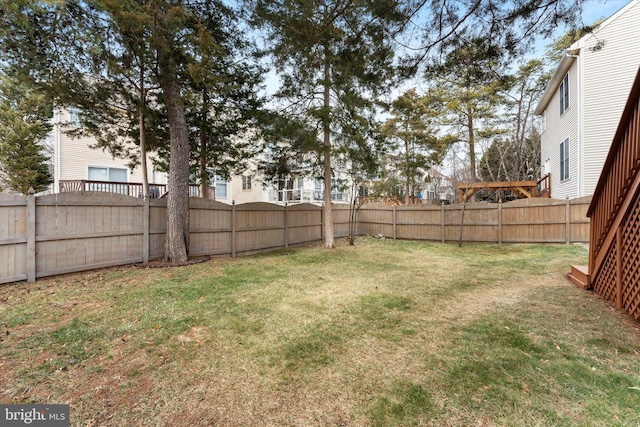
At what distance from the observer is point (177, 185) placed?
6844 mm

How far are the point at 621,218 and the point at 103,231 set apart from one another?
9174 millimetres

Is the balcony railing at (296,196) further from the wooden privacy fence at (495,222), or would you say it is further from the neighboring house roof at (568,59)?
the neighboring house roof at (568,59)

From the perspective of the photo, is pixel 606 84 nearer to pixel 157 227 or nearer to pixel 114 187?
pixel 157 227

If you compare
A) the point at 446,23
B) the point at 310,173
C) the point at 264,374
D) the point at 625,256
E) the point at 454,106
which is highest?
the point at 454,106

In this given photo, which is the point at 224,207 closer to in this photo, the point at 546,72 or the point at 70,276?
the point at 70,276

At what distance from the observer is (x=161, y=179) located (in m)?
13.8

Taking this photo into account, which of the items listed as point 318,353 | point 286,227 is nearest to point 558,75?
point 286,227

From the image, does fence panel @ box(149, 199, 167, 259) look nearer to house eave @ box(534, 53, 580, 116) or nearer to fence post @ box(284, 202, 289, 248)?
fence post @ box(284, 202, 289, 248)

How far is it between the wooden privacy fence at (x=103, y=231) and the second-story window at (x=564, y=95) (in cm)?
1236

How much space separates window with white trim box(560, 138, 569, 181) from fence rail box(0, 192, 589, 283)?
2749 mm

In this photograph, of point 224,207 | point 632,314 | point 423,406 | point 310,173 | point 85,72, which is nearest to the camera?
point 423,406

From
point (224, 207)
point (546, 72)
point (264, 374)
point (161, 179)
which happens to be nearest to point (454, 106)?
point (546, 72)

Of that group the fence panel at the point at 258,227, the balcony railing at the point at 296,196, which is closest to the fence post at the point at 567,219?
the fence panel at the point at 258,227

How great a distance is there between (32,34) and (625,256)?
10308mm
